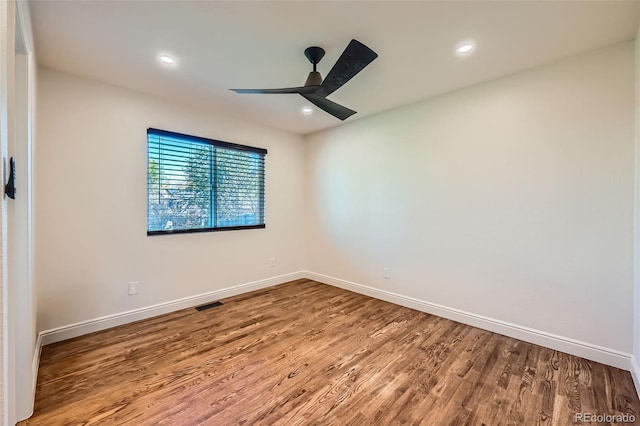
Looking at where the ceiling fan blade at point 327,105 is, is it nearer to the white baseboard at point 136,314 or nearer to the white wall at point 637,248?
the white wall at point 637,248

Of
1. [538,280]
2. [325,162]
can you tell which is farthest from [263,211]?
[538,280]

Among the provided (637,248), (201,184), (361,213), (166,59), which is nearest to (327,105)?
(166,59)

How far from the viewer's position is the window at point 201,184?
10.1 feet

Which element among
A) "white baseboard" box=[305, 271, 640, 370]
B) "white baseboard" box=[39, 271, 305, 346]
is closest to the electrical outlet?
"white baseboard" box=[305, 271, 640, 370]

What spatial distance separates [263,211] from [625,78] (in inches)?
152

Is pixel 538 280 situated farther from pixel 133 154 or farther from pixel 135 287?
pixel 133 154

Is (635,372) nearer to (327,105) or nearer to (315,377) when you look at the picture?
(315,377)

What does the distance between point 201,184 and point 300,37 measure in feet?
7.00

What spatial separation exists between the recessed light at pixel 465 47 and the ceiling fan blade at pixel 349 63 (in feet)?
2.38

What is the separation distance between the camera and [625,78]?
210 centimetres

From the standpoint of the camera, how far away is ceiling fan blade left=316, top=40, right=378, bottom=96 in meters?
1.79

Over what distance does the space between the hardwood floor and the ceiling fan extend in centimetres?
215

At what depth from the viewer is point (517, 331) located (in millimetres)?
2578

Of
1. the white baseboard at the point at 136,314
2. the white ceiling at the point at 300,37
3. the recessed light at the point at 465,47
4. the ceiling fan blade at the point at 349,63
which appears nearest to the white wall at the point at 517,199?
the white ceiling at the point at 300,37
